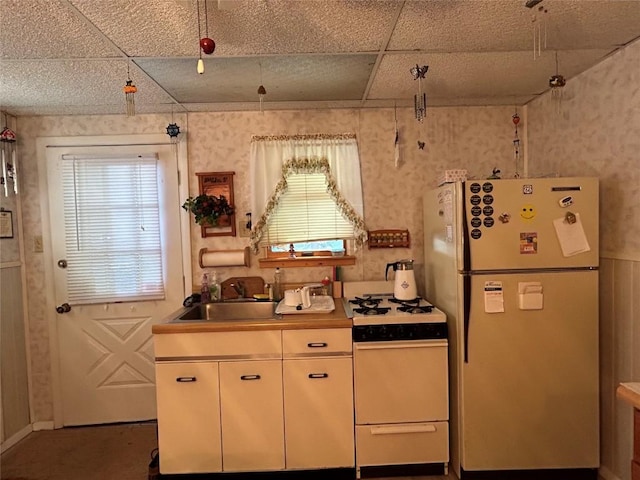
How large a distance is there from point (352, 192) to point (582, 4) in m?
1.64

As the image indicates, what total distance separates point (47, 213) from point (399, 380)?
105 inches

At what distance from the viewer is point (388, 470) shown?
7.25 feet

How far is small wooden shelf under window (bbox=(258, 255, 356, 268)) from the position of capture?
2.82 metres

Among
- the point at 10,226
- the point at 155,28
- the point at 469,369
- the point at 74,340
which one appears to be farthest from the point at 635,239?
→ the point at 10,226

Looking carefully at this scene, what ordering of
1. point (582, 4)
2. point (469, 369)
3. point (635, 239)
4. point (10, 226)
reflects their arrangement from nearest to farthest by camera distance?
point (582, 4), point (635, 239), point (469, 369), point (10, 226)

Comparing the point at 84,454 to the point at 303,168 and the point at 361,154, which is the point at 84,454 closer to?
the point at 303,168

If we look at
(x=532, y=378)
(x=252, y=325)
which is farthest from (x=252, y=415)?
(x=532, y=378)

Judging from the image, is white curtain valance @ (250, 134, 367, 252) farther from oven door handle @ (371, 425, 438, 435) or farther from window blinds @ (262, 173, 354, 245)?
oven door handle @ (371, 425, 438, 435)

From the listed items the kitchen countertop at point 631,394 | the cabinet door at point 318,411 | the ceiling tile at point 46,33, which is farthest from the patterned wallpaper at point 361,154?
the kitchen countertop at point 631,394

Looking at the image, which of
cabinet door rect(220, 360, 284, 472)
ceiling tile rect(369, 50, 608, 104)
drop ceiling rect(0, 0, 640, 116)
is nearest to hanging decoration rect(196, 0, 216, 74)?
drop ceiling rect(0, 0, 640, 116)

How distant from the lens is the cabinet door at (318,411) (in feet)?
7.09

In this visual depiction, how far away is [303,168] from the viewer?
9.23ft

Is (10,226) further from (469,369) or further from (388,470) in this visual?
(469,369)

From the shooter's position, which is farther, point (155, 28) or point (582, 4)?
point (155, 28)
